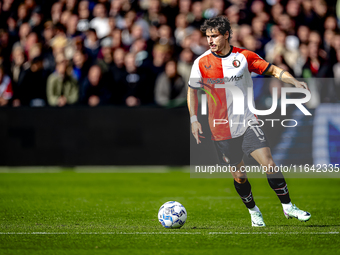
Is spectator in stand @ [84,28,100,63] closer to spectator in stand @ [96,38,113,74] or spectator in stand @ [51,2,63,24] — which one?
spectator in stand @ [96,38,113,74]

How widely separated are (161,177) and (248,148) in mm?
5678

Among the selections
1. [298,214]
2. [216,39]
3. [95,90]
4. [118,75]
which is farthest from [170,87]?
[298,214]

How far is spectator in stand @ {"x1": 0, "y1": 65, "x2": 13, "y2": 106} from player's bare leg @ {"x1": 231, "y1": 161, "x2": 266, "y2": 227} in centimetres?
768

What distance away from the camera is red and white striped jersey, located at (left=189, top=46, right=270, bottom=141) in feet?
20.6

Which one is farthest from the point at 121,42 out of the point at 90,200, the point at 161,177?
the point at 90,200

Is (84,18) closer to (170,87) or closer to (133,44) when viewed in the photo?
(133,44)

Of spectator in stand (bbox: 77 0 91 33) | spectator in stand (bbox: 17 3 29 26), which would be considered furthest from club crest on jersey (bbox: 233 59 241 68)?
spectator in stand (bbox: 17 3 29 26)

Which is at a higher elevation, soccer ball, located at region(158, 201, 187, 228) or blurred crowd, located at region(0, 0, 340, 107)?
blurred crowd, located at region(0, 0, 340, 107)

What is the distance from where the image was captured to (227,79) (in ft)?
20.7

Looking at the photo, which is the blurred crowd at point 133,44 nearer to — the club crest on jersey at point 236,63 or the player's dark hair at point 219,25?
the club crest on jersey at point 236,63

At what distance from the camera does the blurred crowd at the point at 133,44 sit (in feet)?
39.3

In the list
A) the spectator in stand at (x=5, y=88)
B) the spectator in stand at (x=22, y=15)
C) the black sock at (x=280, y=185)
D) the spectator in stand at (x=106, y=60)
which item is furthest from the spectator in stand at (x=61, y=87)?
the black sock at (x=280, y=185)

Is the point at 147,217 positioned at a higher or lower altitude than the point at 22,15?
lower

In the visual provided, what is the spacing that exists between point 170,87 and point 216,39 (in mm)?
5693
